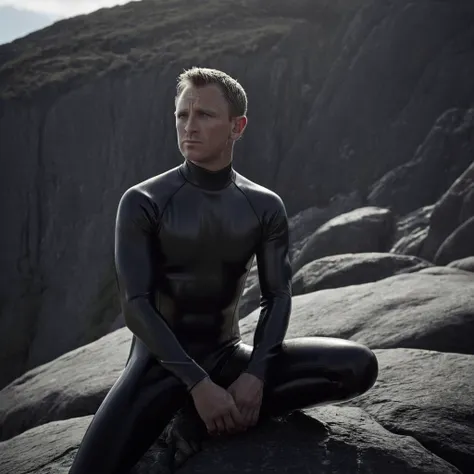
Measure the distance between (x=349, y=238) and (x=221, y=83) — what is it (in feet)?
34.9

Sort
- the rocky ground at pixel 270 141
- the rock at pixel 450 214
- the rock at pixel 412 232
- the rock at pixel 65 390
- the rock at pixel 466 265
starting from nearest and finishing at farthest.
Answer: the rock at pixel 65 390
the rock at pixel 466 265
the rock at pixel 450 214
the rock at pixel 412 232
the rocky ground at pixel 270 141

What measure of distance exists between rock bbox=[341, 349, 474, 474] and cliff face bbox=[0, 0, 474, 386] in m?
13.5

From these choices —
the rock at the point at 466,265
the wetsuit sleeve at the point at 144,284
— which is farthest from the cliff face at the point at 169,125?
the wetsuit sleeve at the point at 144,284

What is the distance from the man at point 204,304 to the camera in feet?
10.7

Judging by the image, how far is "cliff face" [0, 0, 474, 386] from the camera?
18828 millimetres

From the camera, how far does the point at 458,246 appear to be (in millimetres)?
11906

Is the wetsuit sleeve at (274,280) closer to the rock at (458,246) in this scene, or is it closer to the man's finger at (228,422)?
the man's finger at (228,422)

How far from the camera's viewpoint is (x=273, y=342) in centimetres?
342

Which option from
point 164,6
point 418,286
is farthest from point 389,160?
point 164,6

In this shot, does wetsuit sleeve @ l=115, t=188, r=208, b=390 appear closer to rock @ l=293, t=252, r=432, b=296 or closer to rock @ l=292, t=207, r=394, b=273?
rock @ l=293, t=252, r=432, b=296

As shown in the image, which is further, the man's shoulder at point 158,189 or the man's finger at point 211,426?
the man's shoulder at point 158,189

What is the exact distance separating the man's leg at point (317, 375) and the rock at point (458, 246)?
878 centimetres

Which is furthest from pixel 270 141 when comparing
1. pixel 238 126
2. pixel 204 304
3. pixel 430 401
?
pixel 204 304

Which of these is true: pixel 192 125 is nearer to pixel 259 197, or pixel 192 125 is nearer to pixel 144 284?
pixel 259 197
